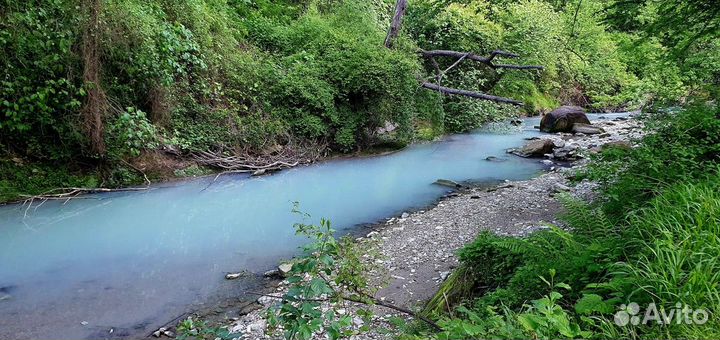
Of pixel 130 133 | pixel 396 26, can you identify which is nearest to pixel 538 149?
pixel 396 26

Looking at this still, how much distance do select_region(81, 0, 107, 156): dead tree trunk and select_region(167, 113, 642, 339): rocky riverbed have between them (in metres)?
5.55

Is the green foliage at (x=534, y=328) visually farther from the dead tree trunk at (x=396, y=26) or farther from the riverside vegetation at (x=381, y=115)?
the dead tree trunk at (x=396, y=26)

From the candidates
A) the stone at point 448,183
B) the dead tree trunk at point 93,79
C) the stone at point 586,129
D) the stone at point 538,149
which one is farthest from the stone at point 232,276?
the stone at point 586,129

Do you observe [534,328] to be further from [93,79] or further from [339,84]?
[339,84]

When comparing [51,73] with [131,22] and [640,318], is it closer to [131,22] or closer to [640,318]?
[131,22]

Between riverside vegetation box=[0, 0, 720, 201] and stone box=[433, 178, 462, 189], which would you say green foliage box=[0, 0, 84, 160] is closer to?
riverside vegetation box=[0, 0, 720, 201]

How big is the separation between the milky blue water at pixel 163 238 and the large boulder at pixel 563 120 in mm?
6370

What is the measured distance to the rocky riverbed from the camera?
14.5 ft

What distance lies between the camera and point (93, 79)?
314 inches

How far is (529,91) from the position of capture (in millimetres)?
22094

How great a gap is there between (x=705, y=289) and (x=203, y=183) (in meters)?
9.01

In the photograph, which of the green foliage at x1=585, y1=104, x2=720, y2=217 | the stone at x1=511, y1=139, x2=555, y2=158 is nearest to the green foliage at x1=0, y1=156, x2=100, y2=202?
the green foliage at x1=585, y1=104, x2=720, y2=217

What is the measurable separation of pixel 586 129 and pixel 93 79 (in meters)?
15.7

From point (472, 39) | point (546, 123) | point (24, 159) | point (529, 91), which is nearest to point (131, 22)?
point (24, 159)
